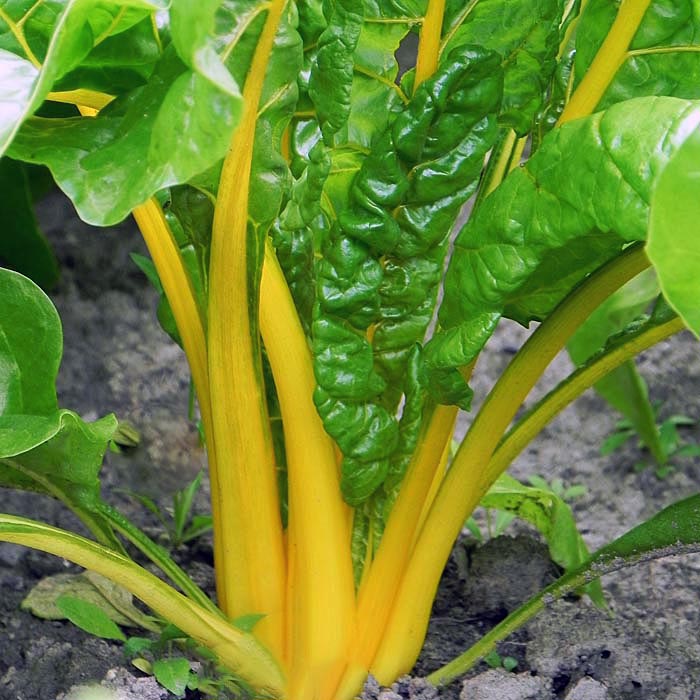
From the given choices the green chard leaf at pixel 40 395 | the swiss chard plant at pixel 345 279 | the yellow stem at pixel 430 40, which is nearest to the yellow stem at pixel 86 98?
the swiss chard plant at pixel 345 279

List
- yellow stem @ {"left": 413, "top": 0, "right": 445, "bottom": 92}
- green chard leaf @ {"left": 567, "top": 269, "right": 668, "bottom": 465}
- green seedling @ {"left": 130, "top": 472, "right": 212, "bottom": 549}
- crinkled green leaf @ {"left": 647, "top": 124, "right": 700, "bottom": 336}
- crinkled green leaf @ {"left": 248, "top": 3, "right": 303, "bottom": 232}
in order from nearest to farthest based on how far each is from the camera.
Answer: crinkled green leaf @ {"left": 647, "top": 124, "right": 700, "bottom": 336} → crinkled green leaf @ {"left": 248, "top": 3, "right": 303, "bottom": 232} → yellow stem @ {"left": 413, "top": 0, "right": 445, "bottom": 92} → green seedling @ {"left": 130, "top": 472, "right": 212, "bottom": 549} → green chard leaf @ {"left": 567, "top": 269, "right": 668, "bottom": 465}

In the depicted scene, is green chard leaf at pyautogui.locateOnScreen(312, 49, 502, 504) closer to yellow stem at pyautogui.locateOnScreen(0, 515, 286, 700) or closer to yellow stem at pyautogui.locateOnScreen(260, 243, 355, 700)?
yellow stem at pyautogui.locateOnScreen(260, 243, 355, 700)

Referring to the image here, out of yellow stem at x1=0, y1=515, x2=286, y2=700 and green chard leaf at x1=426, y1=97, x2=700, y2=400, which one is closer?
green chard leaf at x1=426, y1=97, x2=700, y2=400

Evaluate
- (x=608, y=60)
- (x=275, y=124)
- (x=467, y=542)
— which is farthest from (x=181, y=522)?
(x=608, y=60)

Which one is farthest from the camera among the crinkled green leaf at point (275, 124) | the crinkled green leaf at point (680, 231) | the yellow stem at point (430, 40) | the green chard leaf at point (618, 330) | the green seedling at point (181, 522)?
the green chard leaf at point (618, 330)

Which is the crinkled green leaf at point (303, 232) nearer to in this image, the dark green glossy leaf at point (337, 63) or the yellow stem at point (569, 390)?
the dark green glossy leaf at point (337, 63)

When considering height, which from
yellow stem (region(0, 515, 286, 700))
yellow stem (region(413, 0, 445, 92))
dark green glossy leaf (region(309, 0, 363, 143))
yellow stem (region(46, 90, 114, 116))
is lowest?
yellow stem (region(0, 515, 286, 700))

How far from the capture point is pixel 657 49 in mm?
814

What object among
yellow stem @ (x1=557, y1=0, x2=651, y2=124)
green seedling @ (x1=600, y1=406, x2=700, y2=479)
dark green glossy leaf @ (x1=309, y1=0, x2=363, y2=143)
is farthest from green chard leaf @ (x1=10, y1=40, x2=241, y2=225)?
green seedling @ (x1=600, y1=406, x2=700, y2=479)

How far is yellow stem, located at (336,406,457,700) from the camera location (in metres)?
0.89

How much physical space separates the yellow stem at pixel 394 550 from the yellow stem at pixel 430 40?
0.94ft

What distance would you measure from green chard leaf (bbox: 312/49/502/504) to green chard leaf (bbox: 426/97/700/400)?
0.05 meters

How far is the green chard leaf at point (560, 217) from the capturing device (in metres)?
0.62

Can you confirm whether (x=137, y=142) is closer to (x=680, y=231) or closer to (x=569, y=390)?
(x=680, y=231)
